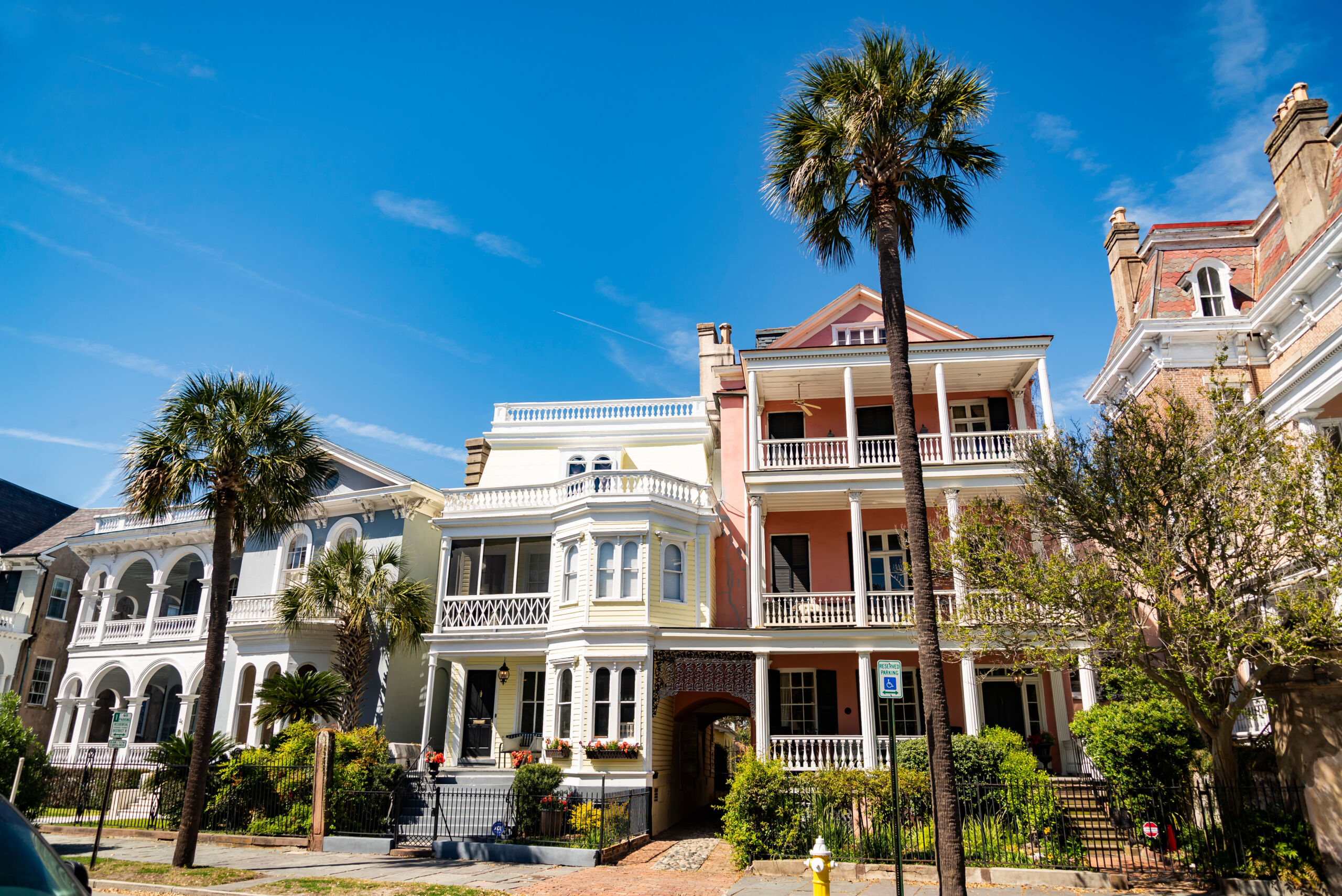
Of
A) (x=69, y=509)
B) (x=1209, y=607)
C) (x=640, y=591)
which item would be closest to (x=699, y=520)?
(x=640, y=591)

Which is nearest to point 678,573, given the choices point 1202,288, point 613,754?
point 613,754

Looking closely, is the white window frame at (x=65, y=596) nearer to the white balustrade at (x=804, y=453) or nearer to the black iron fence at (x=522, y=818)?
the black iron fence at (x=522, y=818)

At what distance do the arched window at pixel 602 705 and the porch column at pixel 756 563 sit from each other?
159 inches

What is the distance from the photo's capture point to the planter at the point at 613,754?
2073 centimetres

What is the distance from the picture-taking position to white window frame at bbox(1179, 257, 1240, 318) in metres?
20.6

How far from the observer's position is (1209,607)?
12.2 meters

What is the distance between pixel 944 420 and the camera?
75.0ft

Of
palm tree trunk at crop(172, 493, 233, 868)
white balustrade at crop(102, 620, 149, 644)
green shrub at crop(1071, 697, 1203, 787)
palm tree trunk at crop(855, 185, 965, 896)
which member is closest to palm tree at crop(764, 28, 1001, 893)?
palm tree trunk at crop(855, 185, 965, 896)

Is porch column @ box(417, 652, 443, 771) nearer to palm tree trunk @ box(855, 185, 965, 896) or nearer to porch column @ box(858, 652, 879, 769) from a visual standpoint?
porch column @ box(858, 652, 879, 769)

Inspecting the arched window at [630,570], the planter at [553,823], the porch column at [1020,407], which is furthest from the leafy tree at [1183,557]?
the porch column at [1020,407]

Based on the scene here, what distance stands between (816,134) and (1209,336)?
1204 centimetres

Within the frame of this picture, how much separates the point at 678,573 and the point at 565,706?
4616 millimetres

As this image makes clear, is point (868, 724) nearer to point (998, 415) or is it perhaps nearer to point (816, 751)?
point (816, 751)

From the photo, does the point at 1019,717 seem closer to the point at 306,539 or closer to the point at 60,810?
the point at 306,539
